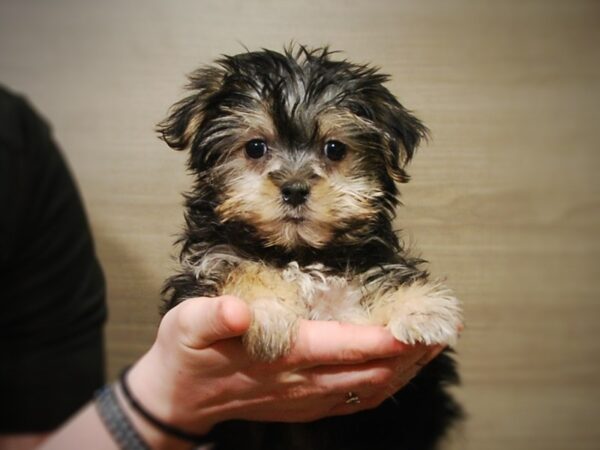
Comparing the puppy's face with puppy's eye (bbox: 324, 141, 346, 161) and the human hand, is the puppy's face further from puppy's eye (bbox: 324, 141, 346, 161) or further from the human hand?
the human hand

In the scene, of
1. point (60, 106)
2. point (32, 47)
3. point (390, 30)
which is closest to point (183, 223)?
point (60, 106)

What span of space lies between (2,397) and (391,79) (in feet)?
3.07

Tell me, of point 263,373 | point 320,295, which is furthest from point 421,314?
point 263,373

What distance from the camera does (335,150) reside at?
1.25m

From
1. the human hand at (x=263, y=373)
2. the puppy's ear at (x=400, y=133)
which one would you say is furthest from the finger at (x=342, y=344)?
the puppy's ear at (x=400, y=133)

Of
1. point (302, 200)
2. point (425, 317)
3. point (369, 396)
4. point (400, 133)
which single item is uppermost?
point (400, 133)

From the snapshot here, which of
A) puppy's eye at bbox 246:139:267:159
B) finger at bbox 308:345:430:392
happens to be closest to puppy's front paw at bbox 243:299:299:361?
finger at bbox 308:345:430:392

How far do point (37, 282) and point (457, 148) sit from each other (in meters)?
0.84

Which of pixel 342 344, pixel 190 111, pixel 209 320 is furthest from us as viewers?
pixel 190 111

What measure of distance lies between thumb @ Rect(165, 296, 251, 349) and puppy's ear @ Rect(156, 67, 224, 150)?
1.08 ft

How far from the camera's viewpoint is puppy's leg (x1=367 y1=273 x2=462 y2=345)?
3.50 feet

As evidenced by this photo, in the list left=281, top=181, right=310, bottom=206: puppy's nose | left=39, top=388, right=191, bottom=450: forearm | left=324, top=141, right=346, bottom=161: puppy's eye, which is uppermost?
left=324, top=141, right=346, bottom=161: puppy's eye

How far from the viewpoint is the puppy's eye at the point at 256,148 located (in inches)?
48.9

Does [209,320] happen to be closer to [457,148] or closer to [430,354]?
[430,354]
